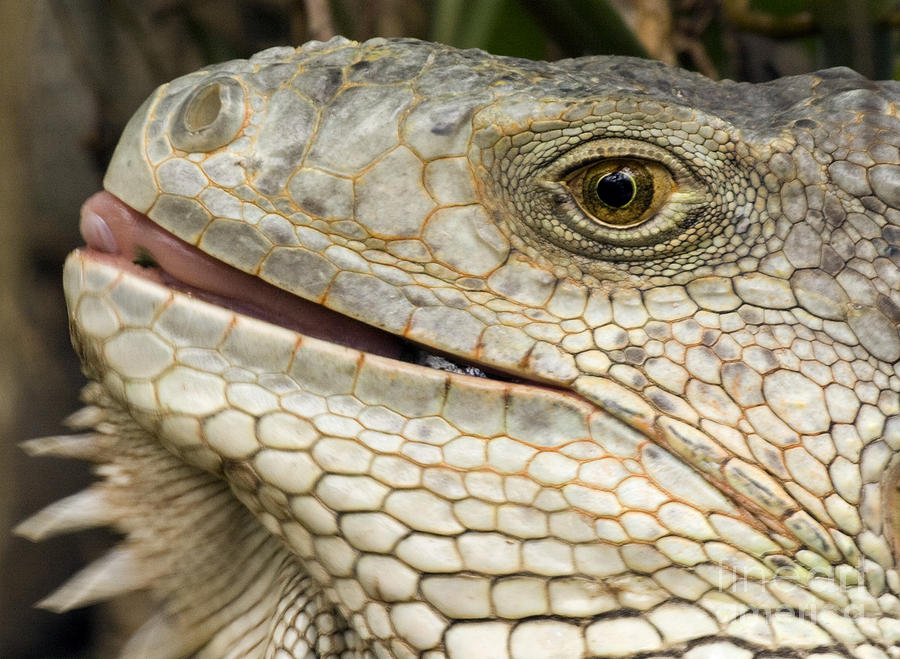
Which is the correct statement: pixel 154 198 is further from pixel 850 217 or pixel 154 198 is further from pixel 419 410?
pixel 850 217

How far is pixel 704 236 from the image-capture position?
2.09 m

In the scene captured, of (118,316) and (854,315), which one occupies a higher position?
(854,315)

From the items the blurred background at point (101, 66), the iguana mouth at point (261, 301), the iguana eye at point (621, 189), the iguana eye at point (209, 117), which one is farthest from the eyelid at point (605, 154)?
the blurred background at point (101, 66)

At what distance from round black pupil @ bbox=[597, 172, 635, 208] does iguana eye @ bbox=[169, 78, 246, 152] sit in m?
0.72

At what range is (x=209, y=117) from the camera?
2.08 meters

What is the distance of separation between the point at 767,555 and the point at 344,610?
82 cm

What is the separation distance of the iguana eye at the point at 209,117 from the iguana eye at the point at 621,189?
26.3 inches

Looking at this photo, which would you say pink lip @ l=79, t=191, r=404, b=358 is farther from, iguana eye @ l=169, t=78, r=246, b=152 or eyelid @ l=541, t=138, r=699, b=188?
eyelid @ l=541, t=138, r=699, b=188

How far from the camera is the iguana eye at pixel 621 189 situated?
205 centimetres

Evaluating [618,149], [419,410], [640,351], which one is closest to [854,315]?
[640,351]

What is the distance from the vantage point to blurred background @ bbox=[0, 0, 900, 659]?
11.6 ft

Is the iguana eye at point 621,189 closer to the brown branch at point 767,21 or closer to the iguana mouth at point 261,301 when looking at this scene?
the iguana mouth at point 261,301

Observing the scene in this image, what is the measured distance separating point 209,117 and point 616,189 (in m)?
0.81

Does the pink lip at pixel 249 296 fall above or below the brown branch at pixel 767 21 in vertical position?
below
